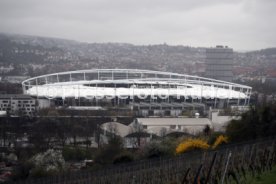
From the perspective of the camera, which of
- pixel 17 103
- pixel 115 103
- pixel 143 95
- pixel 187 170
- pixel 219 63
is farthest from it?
pixel 219 63

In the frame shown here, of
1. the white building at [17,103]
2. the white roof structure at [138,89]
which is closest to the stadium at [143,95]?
the white roof structure at [138,89]

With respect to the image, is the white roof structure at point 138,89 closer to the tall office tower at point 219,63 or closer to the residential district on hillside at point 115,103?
the residential district on hillside at point 115,103

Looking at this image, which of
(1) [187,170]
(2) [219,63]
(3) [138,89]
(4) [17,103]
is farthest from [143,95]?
(2) [219,63]

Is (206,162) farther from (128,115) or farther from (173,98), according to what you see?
(173,98)

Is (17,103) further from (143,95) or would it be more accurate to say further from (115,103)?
(143,95)

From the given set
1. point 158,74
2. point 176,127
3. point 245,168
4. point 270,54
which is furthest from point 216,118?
point 270,54

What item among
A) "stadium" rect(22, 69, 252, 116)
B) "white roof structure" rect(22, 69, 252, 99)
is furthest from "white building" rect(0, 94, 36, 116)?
"white roof structure" rect(22, 69, 252, 99)

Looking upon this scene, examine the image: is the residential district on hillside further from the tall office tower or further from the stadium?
the tall office tower
